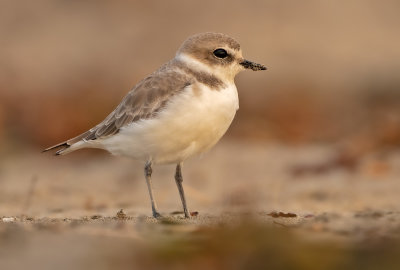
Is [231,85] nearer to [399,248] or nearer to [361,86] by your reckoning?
[399,248]

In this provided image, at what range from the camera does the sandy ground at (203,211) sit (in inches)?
142

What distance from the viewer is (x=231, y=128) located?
1173cm

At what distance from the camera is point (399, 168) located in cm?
887

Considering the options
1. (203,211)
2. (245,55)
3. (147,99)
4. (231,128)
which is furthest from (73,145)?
(245,55)

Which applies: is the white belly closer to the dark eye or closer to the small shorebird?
the small shorebird

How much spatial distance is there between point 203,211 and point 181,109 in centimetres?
146

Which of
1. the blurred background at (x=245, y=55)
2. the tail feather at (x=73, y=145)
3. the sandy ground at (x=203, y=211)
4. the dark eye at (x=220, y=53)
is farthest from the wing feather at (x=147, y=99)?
the blurred background at (x=245, y=55)

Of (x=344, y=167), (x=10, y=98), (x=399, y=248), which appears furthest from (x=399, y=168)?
(x=10, y=98)

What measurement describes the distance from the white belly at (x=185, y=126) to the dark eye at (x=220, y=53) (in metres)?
0.28

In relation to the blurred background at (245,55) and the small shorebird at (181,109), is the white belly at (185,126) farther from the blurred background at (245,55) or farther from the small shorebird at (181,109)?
the blurred background at (245,55)

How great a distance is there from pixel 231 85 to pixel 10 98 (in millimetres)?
7446

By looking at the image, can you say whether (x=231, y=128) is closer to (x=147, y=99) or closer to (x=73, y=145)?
(x=73, y=145)

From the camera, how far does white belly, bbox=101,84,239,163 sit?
5.57m

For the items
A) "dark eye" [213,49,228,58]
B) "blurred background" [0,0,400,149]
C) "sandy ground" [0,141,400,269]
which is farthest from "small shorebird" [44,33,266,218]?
"blurred background" [0,0,400,149]
